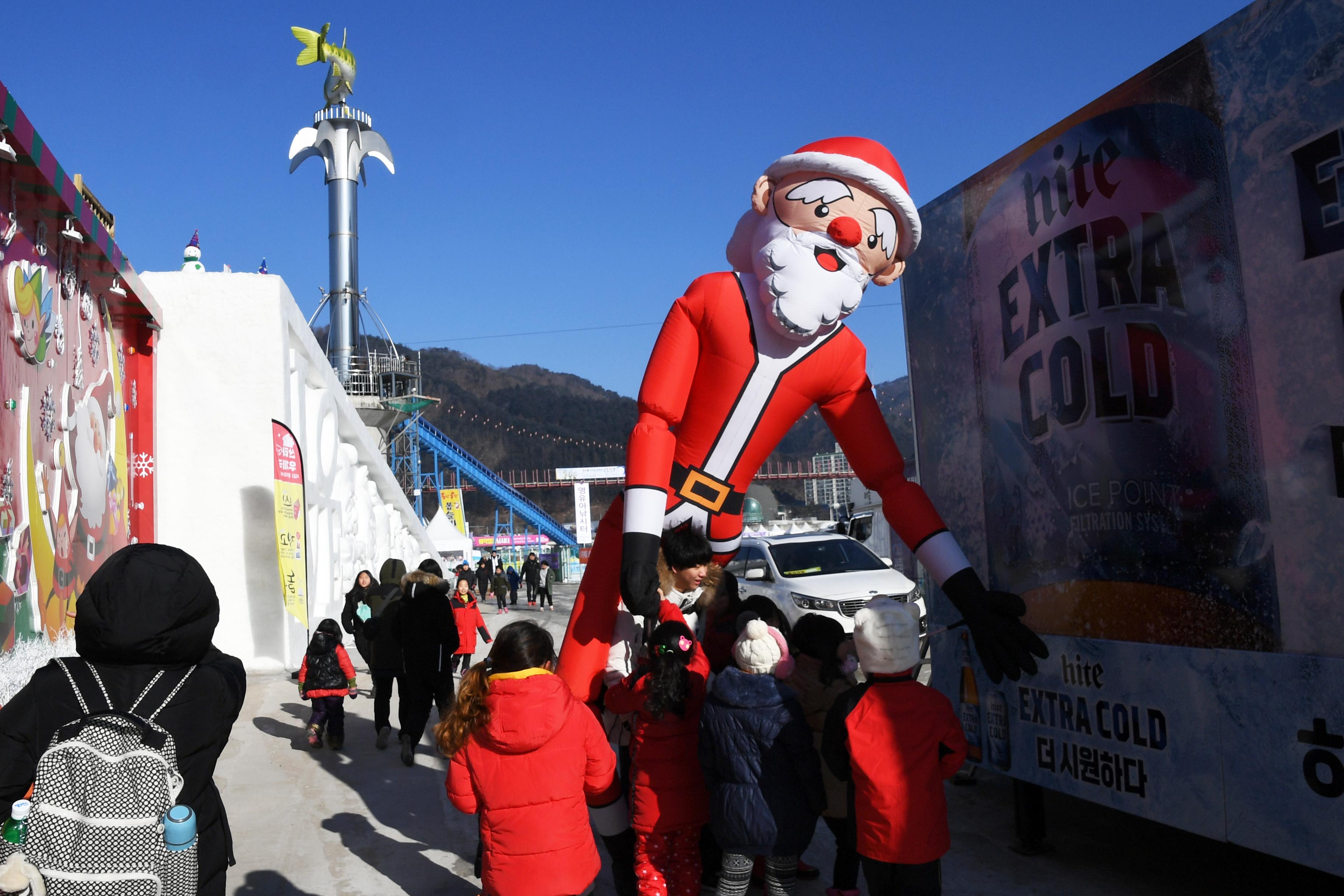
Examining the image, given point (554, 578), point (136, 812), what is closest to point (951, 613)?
point (136, 812)

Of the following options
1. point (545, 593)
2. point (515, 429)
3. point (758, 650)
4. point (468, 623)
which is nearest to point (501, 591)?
point (545, 593)

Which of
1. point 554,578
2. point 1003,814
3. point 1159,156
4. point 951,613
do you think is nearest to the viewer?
point 1159,156

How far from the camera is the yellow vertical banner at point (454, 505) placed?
43000 mm

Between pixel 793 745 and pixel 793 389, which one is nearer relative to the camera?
pixel 793 745

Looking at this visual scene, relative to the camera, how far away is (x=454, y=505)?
44.3 meters

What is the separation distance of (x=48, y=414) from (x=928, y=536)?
636 centimetres

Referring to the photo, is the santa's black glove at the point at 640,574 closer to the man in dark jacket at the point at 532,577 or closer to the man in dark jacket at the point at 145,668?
the man in dark jacket at the point at 145,668

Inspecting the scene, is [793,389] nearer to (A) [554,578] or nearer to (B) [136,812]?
(B) [136,812]

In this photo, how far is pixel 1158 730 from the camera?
3.26m

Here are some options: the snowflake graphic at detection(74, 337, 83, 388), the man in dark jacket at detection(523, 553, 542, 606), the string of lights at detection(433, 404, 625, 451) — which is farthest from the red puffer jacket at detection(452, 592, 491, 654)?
the string of lights at detection(433, 404, 625, 451)

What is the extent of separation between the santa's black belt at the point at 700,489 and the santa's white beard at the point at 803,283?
2.17ft

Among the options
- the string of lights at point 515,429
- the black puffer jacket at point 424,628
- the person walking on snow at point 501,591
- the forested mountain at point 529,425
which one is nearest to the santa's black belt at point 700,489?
the black puffer jacket at point 424,628

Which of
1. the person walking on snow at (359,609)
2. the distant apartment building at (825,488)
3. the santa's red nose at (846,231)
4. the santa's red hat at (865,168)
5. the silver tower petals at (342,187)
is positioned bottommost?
the person walking on snow at (359,609)

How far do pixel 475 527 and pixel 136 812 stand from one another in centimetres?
10537
